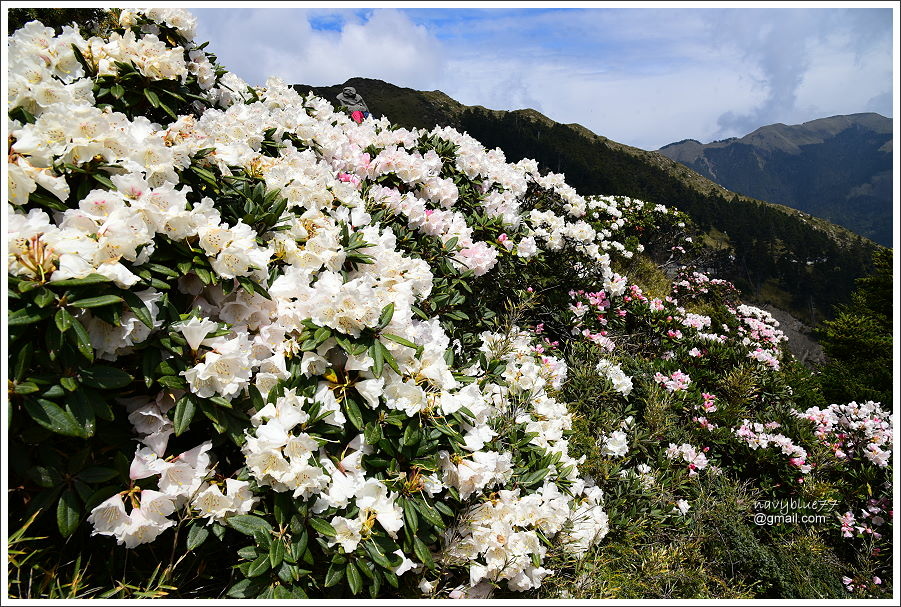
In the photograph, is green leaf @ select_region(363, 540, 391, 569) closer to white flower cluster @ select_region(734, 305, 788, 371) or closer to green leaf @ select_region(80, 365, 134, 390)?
green leaf @ select_region(80, 365, 134, 390)

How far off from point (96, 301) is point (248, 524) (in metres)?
0.83

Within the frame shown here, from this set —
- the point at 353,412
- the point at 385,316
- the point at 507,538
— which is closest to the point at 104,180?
the point at 385,316

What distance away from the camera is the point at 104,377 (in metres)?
1.29

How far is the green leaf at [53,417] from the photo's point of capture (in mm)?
1179

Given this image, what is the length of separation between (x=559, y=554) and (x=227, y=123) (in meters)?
2.90

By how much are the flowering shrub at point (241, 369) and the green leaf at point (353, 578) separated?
13mm

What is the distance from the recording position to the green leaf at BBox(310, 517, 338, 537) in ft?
4.90

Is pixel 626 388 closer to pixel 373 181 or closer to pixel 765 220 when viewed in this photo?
pixel 373 181

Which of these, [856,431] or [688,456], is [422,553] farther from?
[856,431]

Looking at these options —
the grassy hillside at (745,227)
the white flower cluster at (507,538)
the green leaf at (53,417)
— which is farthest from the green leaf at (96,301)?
the grassy hillside at (745,227)

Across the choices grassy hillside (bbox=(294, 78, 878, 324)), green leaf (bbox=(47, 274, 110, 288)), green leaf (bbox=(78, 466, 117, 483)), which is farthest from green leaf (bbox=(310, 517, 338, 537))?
grassy hillside (bbox=(294, 78, 878, 324))

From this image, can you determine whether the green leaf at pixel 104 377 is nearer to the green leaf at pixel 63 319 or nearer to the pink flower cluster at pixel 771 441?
the green leaf at pixel 63 319

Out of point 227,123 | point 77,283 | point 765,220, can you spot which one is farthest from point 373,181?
point 765,220

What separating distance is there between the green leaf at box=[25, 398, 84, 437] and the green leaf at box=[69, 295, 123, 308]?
28cm
